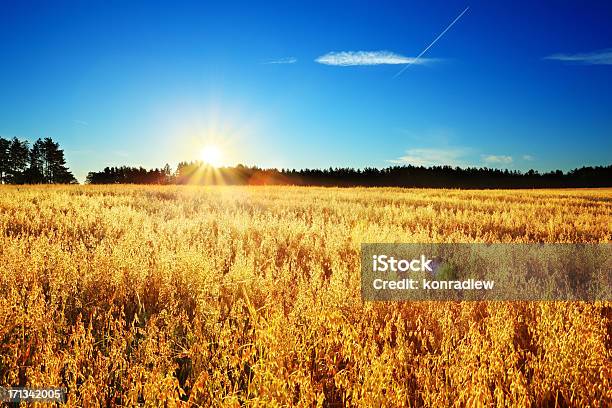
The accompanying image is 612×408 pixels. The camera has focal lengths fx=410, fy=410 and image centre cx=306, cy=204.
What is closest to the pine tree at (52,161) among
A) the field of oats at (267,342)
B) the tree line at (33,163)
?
the tree line at (33,163)

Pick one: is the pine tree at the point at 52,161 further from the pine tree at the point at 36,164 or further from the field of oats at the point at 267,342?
the field of oats at the point at 267,342

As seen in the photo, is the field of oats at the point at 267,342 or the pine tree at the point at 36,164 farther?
the pine tree at the point at 36,164

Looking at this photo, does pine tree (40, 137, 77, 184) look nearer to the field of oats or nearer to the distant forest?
the distant forest

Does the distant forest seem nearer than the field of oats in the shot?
No

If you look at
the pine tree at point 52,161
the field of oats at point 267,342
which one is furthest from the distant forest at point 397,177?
the field of oats at point 267,342

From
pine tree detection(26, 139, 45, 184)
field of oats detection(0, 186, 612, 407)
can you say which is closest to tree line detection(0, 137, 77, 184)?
pine tree detection(26, 139, 45, 184)

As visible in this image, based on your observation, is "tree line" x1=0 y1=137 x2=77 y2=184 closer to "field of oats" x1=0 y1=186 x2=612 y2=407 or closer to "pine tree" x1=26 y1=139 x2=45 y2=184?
"pine tree" x1=26 y1=139 x2=45 y2=184

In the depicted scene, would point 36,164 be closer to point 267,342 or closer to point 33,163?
point 33,163

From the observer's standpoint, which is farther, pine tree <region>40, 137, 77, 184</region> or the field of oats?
pine tree <region>40, 137, 77, 184</region>

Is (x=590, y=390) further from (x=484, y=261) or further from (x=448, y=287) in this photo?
(x=484, y=261)

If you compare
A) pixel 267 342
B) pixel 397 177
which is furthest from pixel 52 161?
pixel 267 342

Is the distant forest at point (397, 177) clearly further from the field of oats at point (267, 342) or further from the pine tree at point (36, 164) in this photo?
the field of oats at point (267, 342)

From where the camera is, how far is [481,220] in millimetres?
11477

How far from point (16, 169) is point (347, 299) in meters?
95.2
